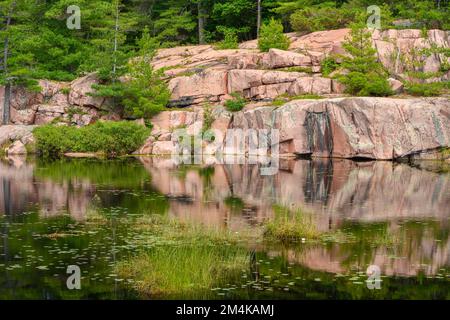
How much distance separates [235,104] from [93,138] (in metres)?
9.19

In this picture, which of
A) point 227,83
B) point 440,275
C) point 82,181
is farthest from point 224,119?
point 440,275

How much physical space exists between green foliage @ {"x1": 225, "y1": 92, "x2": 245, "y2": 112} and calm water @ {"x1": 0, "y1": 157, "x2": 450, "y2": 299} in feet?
29.0

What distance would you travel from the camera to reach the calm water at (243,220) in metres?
13.4

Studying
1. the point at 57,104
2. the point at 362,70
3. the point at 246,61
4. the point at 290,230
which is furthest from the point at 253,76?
the point at 290,230

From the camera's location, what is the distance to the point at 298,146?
139 ft

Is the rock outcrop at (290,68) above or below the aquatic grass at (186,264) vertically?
above

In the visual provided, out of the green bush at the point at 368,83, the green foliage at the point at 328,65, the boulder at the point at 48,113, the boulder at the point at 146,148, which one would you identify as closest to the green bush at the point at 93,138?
the boulder at the point at 146,148

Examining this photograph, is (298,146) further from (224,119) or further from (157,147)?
(157,147)

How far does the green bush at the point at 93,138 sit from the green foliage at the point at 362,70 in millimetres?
13223

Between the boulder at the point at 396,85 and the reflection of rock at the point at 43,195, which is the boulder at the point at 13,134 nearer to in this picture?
the reflection of rock at the point at 43,195

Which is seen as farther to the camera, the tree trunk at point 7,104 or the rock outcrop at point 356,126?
the tree trunk at point 7,104

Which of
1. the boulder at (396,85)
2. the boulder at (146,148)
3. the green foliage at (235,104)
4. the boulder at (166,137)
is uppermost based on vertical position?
the boulder at (396,85)
